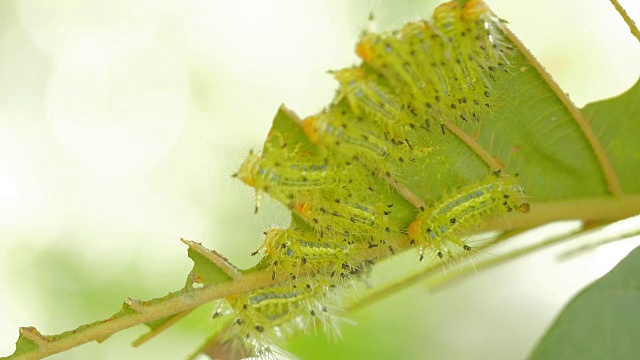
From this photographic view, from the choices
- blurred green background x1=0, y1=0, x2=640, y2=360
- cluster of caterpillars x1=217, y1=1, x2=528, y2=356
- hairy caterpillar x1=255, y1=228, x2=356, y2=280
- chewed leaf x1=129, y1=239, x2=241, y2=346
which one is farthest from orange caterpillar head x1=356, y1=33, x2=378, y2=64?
blurred green background x1=0, y1=0, x2=640, y2=360

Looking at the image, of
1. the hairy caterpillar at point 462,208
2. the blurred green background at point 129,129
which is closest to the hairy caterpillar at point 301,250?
the hairy caterpillar at point 462,208

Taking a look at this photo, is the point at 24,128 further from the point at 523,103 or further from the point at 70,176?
the point at 523,103

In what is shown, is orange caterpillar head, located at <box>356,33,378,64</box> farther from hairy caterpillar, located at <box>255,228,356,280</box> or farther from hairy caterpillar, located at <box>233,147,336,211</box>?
hairy caterpillar, located at <box>255,228,356,280</box>

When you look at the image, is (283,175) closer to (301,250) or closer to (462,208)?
(301,250)

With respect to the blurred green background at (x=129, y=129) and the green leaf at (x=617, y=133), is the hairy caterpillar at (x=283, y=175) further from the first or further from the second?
the blurred green background at (x=129, y=129)

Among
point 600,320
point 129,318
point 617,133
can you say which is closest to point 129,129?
point 129,318

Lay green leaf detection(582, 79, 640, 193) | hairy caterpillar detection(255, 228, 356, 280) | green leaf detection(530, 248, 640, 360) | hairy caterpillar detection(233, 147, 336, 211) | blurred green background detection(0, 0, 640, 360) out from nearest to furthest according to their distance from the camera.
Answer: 1. green leaf detection(530, 248, 640, 360)
2. hairy caterpillar detection(233, 147, 336, 211)
3. hairy caterpillar detection(255, 228, 356, 280)
4. green leaf detection(582, 79, 640, 193)
5. blurred green background detection(0, 0, 640, 360)

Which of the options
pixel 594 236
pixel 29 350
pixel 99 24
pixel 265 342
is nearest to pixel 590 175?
pixel 594 236

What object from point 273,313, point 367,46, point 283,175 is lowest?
point 273,313
